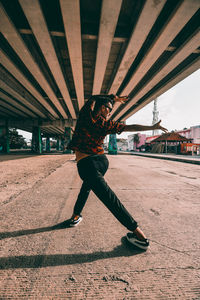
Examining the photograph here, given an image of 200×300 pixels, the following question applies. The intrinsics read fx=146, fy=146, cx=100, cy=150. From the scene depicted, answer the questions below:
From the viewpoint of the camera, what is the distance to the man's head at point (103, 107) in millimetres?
1730

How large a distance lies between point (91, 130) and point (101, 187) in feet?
2.18

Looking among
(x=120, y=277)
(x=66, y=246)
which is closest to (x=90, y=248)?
(x=66, y=246)

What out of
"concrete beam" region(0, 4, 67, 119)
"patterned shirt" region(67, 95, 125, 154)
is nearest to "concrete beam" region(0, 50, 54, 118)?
"concrete beam" region(0, 4, 67, 119)

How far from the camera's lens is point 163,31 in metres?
6.59

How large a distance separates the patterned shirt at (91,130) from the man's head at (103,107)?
54 mm

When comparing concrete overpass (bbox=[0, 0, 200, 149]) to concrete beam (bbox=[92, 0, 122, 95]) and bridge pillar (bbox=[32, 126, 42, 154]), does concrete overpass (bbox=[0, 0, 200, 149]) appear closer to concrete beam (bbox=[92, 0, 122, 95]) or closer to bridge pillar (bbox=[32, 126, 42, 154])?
concrete beam (bbox=[92, 0, 122, 95])

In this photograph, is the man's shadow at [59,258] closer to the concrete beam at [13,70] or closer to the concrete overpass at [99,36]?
the concrete overpass at [99,36]

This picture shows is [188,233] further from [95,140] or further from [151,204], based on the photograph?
[95,140]

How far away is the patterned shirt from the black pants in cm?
12

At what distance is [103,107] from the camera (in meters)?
1.74

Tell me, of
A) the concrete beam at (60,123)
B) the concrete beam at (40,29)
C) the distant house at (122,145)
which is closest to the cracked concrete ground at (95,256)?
the concrete beam at (40,29)

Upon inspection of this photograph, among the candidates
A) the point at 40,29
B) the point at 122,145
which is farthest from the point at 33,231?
the point at 122,145

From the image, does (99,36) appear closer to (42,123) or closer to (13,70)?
(13,70)

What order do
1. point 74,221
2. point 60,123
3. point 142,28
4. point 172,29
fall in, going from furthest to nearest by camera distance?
point 60,123
point 142,28
point 172,29
point 74,221
